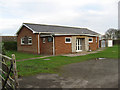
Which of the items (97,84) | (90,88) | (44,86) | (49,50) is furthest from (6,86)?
(49,50)

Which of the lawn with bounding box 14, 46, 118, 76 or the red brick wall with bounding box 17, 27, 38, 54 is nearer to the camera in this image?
the lawn with bounding box 14, 46, 118, 76

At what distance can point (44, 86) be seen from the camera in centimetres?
522

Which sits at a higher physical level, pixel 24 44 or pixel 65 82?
pixel 24 44

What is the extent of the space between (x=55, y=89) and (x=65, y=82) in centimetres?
92

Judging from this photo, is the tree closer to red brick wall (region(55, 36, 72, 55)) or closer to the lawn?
red brick wall (region(55, 36, 72, 55))

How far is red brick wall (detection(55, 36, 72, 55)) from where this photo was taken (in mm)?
16938

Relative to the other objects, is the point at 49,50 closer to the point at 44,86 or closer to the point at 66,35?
the point at 66,35

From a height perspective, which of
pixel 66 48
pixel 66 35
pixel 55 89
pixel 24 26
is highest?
pixel 24 26

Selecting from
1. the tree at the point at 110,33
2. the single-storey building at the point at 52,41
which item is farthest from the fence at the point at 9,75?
the tree at the point at 110,33

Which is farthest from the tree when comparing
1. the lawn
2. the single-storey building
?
the lawn

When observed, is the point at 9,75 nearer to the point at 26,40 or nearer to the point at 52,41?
the point at 52,41

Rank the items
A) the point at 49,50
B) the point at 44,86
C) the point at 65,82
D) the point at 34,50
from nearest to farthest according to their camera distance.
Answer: the point at 44,86, the point at 65,82, the point at 49,50, the point at 34,50

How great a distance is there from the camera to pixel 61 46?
17.4m

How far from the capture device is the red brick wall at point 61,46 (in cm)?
1694
